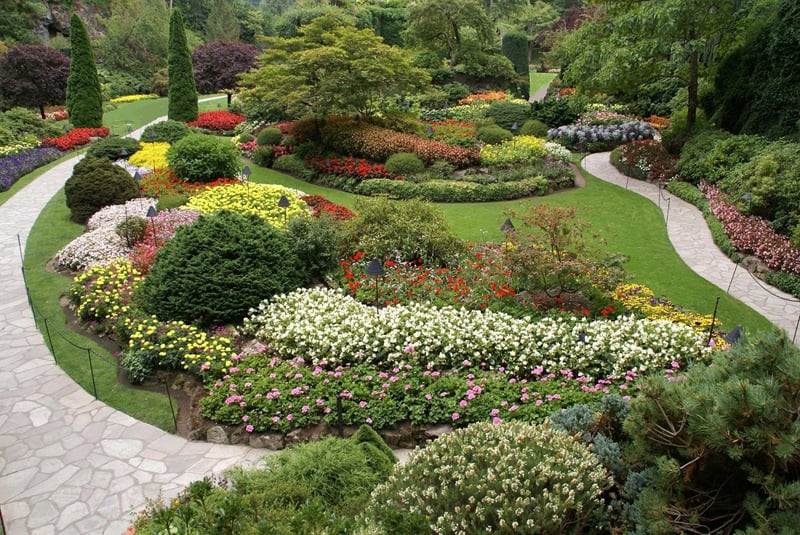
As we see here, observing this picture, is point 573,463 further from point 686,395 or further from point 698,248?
point 698,248

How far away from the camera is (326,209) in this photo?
12.6 metres

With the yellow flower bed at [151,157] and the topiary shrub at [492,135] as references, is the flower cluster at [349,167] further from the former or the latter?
the topiary shrub at [492,135]

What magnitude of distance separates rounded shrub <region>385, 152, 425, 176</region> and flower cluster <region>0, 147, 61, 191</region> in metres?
11.6

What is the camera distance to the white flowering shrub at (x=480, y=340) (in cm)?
696

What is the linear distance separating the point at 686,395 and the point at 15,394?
25.3ft

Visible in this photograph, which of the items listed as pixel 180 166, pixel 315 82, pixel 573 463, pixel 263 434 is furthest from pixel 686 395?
pixel 315 82

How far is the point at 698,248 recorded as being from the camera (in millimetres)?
11734

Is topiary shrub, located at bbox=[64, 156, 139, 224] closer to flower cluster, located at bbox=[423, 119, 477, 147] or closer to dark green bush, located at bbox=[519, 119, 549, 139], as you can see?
flower cluster, located at bbox=[423, 119, 477, 147]

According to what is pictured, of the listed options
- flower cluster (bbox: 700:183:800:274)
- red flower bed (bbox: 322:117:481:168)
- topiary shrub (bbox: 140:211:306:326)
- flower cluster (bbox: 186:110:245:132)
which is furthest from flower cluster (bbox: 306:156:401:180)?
flower cluster (bbox: 186:110:245:132)

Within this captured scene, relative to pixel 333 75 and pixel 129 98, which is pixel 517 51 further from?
pixel 129 98

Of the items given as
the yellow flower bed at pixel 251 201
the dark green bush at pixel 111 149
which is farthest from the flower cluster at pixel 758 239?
the dark green bush at pixel 111 149

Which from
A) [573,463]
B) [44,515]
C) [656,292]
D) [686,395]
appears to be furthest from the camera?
[656,292]

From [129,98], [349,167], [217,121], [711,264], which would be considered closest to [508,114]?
[349,167]

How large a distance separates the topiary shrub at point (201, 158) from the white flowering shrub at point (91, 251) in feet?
12.8
